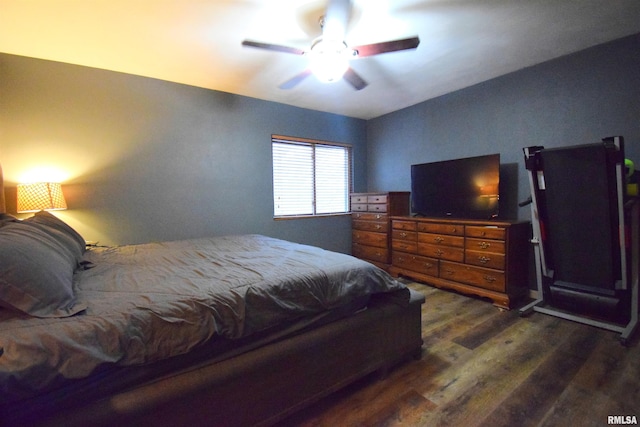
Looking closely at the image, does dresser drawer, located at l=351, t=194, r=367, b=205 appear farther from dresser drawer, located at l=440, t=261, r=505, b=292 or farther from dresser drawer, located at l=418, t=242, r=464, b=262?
dresser drawer, located at l=440, t=261, r=505, b=292

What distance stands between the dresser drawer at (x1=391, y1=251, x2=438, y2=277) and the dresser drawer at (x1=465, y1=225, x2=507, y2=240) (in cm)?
56

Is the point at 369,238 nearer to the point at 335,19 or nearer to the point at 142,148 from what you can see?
the point at 335,19

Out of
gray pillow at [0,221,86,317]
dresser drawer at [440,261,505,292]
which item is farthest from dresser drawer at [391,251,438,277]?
gray pillow at [0,221,86,317]

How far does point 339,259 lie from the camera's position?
172cm

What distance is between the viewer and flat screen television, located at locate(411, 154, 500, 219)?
289 centimetres

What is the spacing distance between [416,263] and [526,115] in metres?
2.05

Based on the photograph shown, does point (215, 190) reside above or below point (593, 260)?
above

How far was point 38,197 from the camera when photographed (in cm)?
225

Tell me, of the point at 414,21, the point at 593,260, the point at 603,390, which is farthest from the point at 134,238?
the point at 593,260

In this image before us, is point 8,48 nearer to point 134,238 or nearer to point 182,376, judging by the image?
point 134,238

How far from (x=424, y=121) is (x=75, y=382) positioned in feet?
13.8

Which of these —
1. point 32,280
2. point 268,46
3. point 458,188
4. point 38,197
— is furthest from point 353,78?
point 38,197

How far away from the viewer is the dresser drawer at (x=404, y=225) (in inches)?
135

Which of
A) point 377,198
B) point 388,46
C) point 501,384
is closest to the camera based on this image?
point 501,384
